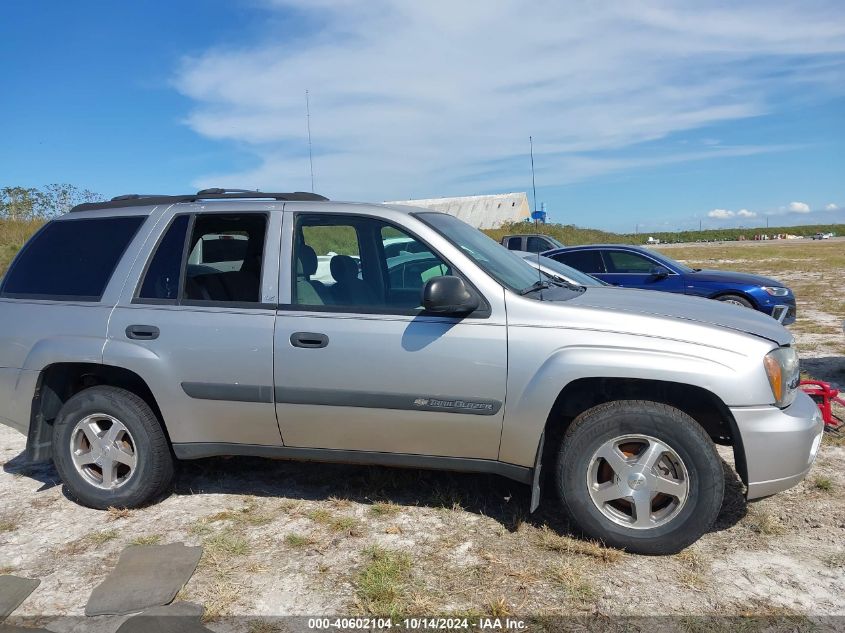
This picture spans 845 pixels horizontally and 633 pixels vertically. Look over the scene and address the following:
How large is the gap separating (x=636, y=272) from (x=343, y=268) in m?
8.18

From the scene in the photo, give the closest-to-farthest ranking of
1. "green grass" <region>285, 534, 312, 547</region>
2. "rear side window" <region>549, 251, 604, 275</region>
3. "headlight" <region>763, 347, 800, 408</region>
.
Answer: "headlight" <region>763, 347, 800, 408</region> < "green grass" <region>285, 534, 312, 547</region> < "rear side window" <region>549, 251, 604, 275</region>

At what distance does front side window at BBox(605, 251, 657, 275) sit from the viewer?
11.0 m

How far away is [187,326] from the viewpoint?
3.87 meters

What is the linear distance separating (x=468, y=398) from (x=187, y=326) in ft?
5.55

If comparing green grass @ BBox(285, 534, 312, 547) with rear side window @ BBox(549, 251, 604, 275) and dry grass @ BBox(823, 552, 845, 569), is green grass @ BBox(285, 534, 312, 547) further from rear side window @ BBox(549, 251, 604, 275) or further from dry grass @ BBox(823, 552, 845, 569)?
rear side window @ BBox(549, 251, 604, 275)

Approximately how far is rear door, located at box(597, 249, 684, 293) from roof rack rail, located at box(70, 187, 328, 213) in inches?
305

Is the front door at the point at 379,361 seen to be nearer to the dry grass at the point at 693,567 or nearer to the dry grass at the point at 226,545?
the dry grass at the point at 226,545

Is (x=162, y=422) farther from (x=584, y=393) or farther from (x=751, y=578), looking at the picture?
(x=751, y=578)

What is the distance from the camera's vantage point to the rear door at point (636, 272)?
10516mm

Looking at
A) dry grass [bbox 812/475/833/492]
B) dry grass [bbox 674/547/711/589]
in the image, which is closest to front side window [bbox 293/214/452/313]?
dry grass [bbox 674/547/711/589]

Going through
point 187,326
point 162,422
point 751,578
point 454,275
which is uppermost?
point 454,275

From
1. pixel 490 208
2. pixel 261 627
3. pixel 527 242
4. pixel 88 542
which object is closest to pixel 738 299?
pixel 261 627

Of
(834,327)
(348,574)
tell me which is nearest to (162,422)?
(348,574)

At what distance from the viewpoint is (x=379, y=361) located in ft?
11.7
